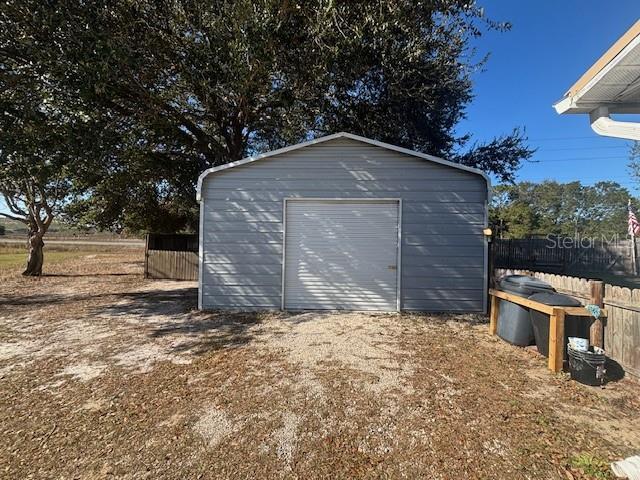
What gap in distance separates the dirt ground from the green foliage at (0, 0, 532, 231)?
4558 mm

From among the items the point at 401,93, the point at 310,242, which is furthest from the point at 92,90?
the point at 401,93

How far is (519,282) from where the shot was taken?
449 cm

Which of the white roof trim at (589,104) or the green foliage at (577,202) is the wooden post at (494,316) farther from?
the green foliage at (577,202)

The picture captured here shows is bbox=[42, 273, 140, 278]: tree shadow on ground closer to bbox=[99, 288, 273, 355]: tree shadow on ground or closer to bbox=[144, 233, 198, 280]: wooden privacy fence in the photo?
bbox=[144, 233, 198, 280]: wooden privacy fence

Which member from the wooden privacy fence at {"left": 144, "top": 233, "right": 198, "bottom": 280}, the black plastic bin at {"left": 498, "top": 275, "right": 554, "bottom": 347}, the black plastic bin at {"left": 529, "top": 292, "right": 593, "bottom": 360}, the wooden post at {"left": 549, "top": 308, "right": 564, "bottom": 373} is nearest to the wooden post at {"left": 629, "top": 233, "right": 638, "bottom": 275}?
the black plastic bin at {"left": 498, "top": 275, "right": 554, "bottom": 347}

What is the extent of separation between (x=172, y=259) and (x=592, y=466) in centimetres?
1102

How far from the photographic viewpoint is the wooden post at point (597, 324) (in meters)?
3.72

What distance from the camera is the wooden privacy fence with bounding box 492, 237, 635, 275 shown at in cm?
1436

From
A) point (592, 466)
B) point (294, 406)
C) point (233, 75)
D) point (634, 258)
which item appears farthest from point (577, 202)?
point (294, 406)

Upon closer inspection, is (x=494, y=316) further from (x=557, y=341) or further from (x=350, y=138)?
(x=350, y=138)

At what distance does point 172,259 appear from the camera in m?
10.9

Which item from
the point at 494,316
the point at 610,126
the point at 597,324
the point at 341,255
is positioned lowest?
the point at 494,316

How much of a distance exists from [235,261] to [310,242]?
1473mm

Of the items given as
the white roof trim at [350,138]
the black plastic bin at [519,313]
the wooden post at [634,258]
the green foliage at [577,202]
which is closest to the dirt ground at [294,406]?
the black plastic bin at [519,313]
